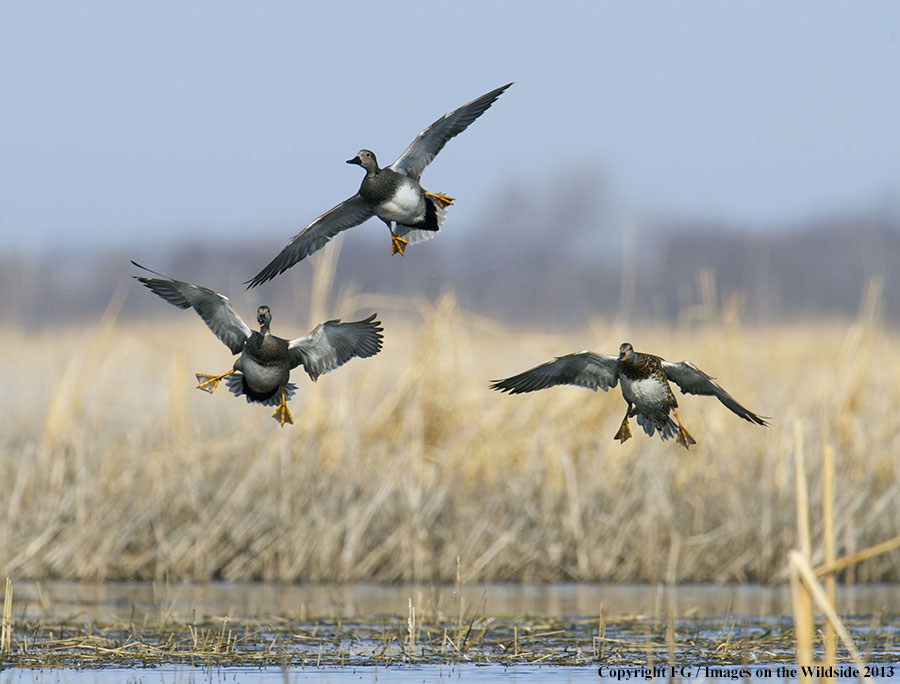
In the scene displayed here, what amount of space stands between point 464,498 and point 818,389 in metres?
3.14

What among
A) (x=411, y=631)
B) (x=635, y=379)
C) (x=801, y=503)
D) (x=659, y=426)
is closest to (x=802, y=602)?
(x=801, y=503)

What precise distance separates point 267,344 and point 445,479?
21.8ft

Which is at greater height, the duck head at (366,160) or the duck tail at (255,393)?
the duck head at (366,160)

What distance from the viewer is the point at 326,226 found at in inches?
211

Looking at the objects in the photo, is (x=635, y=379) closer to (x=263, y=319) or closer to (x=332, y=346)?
(x=332, y=346)

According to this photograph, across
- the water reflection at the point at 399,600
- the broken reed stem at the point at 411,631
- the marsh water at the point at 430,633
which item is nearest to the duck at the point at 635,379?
the marsh water at the point at 430,633

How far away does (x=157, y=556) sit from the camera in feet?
35.9

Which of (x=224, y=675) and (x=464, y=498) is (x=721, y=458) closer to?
(x=464, y=498)

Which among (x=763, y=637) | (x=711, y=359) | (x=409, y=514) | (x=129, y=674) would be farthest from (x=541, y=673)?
(x=711, y=359)

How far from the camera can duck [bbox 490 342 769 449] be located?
15.8 ft

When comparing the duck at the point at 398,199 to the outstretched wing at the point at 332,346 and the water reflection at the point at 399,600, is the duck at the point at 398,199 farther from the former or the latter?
the water reflection at the point at 399,600

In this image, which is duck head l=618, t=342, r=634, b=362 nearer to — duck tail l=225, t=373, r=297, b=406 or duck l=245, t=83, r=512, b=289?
duck l=245, t=83, r=512, b=289

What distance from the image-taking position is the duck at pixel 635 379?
15.8ft

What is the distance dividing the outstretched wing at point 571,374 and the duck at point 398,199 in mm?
664
